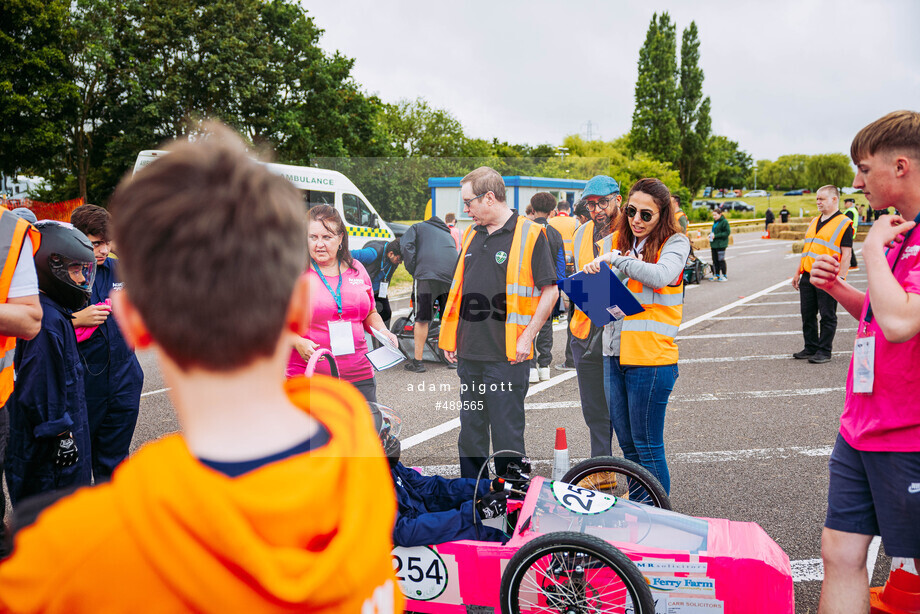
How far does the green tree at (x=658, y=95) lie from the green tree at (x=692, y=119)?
4918mm

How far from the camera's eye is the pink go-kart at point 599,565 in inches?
93.7

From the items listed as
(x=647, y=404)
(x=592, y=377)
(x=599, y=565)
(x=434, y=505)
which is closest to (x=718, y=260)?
(x=592, y=377)

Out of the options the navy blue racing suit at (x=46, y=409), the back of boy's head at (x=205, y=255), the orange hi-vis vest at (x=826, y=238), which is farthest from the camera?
the orange hi-vis vest at (x=826, y=238)

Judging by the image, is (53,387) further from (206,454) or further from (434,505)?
(206,454)

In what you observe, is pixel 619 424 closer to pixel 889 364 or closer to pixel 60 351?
pixel 889 364

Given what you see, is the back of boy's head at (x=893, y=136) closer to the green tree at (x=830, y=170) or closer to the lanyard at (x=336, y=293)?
the lanyard at (x=336, y=293)

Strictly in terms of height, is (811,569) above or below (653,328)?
below

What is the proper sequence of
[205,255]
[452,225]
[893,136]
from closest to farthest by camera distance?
[205,255], [893,136], [452,225]

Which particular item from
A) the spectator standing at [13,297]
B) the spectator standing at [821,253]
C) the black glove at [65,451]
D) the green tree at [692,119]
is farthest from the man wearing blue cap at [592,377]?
the green tree at [692,119]

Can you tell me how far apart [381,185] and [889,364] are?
4.54 metres

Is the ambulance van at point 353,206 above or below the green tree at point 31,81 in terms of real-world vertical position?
below

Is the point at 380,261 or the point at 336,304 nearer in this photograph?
the point at 336,304

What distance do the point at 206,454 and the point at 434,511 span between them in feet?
7.39

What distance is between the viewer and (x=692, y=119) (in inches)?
1921
